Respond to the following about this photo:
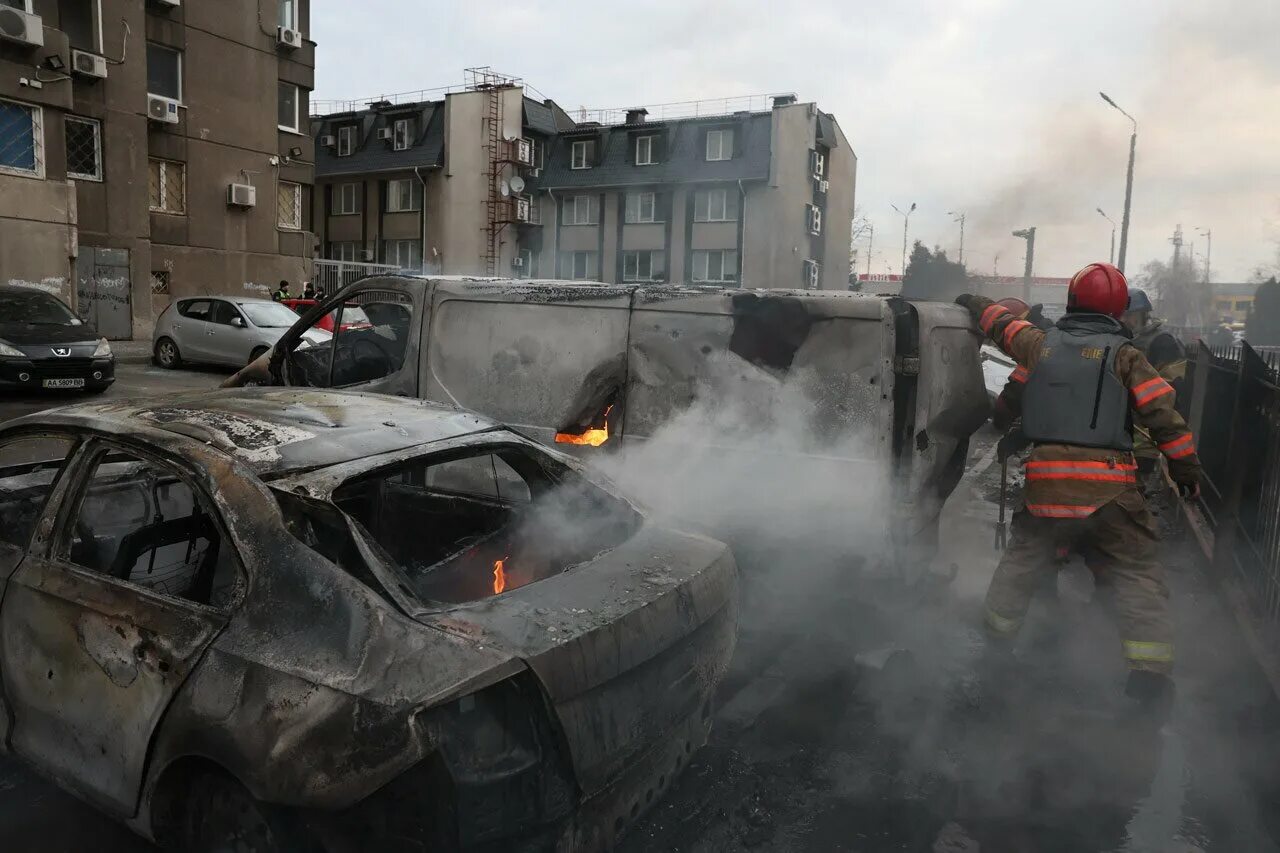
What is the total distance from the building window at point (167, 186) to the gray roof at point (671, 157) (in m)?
19.3

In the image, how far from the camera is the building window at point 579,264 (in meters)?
39.7

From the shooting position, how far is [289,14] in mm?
24109

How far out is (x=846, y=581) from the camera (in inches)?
195

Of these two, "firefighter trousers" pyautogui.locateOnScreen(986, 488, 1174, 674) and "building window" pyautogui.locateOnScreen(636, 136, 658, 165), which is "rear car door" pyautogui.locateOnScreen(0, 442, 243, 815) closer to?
"firefighter trousers" pyautogui.locateOnScreen(986, 488, 1174, 674)

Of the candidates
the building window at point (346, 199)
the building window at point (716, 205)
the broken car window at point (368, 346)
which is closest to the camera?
the broken car window at point (368, 346)

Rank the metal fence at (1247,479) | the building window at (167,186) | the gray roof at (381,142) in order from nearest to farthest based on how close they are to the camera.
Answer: the metal fence at (1247,479) < the building window at (167,186) < the gray roof at (381,142)

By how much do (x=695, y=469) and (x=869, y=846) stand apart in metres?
2.44

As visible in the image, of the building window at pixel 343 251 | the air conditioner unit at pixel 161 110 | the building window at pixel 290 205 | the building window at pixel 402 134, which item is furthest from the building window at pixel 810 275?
the air conditioner unit at pixel 161 110

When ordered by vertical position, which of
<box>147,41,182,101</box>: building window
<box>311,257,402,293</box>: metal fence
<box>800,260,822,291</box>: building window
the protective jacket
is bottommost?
the protective jacket

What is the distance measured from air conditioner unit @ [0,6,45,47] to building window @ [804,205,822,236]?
2651 cm

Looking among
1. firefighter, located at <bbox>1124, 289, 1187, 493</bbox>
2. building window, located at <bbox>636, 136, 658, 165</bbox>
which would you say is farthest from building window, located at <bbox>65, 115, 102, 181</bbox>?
building window, located at <bbox>636, 136, 658, 165</bbox>

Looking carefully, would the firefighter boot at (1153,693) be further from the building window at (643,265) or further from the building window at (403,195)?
the building window at (403,195)

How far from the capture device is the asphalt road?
3.03 m

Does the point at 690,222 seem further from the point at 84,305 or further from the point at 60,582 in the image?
the point at 60,582
